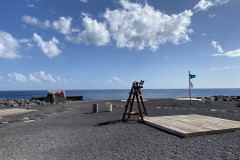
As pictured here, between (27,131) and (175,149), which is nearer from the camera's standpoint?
(175,149)

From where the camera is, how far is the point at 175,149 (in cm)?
562

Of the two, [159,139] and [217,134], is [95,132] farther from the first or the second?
[217,134]

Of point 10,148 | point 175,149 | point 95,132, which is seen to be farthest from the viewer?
point 95,132

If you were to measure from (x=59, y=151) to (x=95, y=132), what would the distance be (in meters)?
2.41

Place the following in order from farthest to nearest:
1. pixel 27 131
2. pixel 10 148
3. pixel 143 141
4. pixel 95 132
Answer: pixel 27 131
pixel 95 132
pixel 143 141
pixel 10 148

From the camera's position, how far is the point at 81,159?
5012 millimetres

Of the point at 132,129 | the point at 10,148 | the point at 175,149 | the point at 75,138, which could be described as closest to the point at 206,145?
the point at 175,149

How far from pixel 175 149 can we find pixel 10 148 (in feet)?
17.5

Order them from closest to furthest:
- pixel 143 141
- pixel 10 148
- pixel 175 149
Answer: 1. pixel 175 149
2. pixel 10 148
3. pixel 143 141

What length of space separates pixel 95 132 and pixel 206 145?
4356mm

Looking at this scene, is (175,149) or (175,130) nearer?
(175,149)

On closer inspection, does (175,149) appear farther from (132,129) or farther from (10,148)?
(10,148)

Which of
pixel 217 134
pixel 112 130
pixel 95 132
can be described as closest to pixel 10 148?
→ pixel 95 132

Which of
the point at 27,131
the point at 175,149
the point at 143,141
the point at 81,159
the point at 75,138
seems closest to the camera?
the point at 81,159
